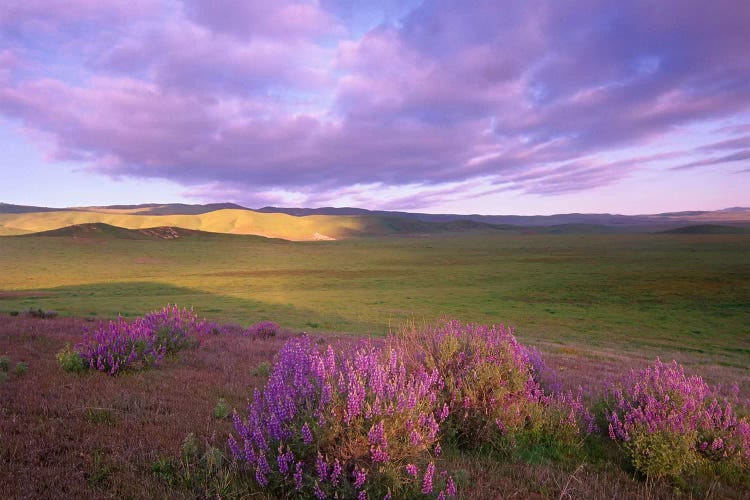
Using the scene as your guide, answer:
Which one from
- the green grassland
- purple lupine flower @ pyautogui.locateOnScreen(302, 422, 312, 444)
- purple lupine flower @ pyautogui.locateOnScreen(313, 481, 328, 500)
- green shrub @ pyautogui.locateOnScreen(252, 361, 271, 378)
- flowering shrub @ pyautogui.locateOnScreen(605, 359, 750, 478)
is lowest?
the green grassland

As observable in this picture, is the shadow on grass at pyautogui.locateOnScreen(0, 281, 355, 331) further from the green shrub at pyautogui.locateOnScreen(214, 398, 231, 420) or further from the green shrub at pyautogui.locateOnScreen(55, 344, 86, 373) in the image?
the green shrub at pyautogui.locateOnScreen(214, 398, 231, 420)

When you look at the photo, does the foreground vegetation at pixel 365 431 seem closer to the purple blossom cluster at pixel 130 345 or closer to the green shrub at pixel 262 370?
the purple blossom cluster at pixel 130 345

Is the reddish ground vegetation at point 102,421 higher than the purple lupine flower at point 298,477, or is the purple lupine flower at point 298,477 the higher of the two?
the purple lupine flower at point 298,477

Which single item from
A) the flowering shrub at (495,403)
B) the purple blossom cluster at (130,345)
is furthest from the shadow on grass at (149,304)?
the flowering shrub at (495,403)

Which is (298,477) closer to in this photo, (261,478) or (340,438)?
(261,478)

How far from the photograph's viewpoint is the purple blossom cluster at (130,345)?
7.19 m

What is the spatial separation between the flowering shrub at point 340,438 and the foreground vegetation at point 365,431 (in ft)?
0.06

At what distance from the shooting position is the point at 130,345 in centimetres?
780

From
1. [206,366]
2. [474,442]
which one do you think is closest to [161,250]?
[206,366]

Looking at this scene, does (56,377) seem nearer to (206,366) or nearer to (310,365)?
(206,366)

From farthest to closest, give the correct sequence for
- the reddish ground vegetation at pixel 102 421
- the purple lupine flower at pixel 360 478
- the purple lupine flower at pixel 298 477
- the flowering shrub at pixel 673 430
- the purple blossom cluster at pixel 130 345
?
the purple blossom cluster at pixel 130 345 < the flowering shrub at pixel 673 430 < the reddish ground vegetation at pixel 102 421 < the purple lupine flower at pixel 298 477 < the purple lupine flower at pixel 360 478

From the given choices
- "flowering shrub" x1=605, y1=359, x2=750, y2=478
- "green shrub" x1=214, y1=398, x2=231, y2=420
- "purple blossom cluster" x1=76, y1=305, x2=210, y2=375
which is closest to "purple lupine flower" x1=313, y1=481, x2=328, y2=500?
"green shrub" x1=214, y1=398, x2=231, y2=420

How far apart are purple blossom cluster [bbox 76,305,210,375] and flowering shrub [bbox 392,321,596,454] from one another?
5098 mm

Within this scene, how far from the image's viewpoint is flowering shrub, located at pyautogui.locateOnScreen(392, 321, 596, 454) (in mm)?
5074
